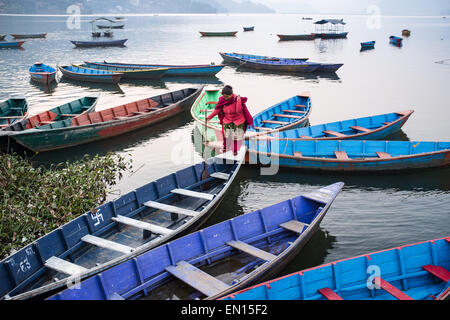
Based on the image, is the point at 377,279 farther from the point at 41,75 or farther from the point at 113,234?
the point at 41,75

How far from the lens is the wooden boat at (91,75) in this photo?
26172 mm

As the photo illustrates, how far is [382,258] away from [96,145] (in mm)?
12367

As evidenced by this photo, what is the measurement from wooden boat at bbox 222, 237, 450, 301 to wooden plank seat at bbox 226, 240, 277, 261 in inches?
37.7

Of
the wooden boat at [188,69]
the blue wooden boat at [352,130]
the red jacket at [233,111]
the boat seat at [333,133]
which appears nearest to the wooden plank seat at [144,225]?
the red jacket at [233,111]

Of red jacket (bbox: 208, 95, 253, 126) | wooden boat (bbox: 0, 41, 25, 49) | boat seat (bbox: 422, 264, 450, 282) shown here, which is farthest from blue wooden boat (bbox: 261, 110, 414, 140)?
wooden boat (bbox: 0, 41, 25, 49)

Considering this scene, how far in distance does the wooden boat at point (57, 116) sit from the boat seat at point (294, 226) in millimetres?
10201

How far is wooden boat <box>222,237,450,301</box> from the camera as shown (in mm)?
6121

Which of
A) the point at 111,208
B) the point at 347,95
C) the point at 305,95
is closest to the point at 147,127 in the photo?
the point at 305,95

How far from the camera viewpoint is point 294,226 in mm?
8250

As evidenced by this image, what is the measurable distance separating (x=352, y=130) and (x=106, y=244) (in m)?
11.3

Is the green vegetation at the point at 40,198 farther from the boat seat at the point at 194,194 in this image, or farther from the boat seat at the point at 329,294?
the boat seat at the point at 329,294

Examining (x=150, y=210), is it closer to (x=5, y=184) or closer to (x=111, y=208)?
(x=111, y=208)

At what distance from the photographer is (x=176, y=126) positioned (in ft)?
61.0

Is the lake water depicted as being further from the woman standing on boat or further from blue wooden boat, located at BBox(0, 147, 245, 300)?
the woman standing on boat
